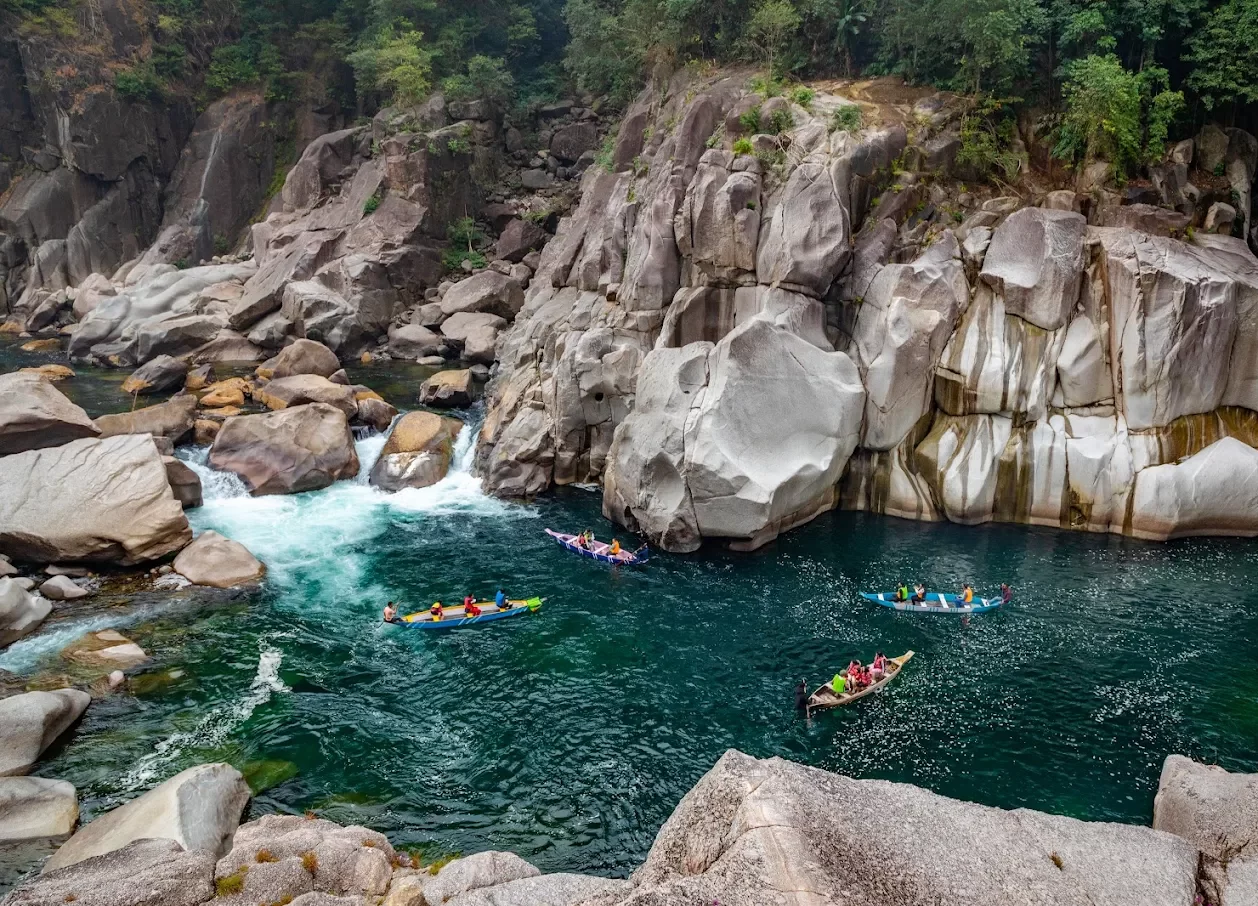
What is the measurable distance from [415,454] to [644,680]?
1870cm

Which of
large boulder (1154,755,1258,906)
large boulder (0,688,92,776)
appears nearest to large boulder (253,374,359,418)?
large boulder (0,688,92,776)

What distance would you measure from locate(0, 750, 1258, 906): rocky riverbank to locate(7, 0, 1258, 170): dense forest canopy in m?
30.3

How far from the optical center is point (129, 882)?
11.9 m

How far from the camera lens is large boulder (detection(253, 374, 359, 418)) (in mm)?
42469

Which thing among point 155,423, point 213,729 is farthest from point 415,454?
point 213,729

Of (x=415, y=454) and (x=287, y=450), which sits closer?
(x=287, y=450)

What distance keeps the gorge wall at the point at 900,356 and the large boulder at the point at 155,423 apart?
13.7 m

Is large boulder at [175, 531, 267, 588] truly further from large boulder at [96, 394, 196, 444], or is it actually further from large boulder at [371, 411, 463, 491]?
large boulder at [96, 394, 196, 444]

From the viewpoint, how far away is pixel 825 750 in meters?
20.1

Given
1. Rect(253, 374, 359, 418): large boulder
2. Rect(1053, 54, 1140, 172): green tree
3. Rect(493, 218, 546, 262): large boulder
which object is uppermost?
Rect(1053, 54, 1140, 172): green tree

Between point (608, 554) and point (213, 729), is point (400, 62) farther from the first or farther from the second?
point (213, 729)

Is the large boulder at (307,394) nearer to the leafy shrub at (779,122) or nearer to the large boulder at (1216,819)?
Result: the leafy shrub at (779,122)

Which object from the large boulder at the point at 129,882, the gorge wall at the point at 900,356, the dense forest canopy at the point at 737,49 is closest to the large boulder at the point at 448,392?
the gorge wall at the point at 900,356

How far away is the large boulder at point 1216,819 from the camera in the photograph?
39.5 ft
